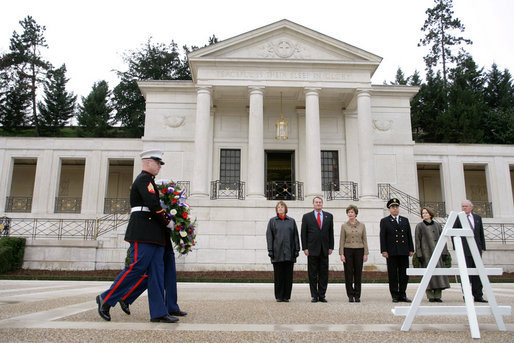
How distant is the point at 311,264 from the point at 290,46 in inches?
699

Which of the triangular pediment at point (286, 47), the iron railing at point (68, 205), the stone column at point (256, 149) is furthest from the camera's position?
the iron railing at point (68, 205)

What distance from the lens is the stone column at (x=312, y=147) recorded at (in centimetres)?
2094

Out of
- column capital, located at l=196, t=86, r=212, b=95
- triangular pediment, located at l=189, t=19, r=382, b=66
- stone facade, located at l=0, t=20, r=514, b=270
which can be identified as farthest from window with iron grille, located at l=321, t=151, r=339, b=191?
column capital, located at l=196, t=86, r=212, b=95

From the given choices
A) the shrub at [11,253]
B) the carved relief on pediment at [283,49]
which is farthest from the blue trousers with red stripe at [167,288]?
the carved relief on pediment at [283,49]

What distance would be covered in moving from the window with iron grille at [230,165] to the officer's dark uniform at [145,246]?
67.7ft

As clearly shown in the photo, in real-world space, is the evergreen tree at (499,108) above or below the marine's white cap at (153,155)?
above

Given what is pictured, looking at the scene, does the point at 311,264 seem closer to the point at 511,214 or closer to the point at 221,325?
the point at 221,325

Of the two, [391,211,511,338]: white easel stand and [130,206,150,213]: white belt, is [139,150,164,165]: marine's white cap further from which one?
[391,211,511,338]: white easel stand

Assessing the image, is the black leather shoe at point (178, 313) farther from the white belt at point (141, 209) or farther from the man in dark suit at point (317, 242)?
the man in dark suit at point (317, 242)

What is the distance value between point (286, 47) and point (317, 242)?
57.0 feet

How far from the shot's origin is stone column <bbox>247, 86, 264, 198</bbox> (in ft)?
66.9

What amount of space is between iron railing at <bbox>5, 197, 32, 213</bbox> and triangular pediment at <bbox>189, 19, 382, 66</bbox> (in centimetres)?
1736

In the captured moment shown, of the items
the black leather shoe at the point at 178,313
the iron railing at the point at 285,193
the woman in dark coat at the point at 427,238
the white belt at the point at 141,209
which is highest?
the iron railing at the point at 285,193

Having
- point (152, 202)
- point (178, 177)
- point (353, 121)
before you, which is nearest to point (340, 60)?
point (353, 121)
